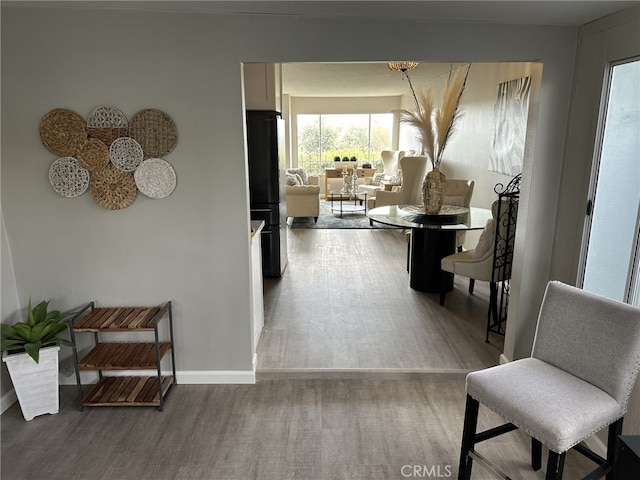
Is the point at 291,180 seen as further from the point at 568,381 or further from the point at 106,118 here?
the point at 568,381

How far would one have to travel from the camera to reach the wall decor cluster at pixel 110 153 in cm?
241

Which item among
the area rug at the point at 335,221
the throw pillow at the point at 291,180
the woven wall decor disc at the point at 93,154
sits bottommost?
the area rug at the point at 335,221

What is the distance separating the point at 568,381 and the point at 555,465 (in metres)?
0.35

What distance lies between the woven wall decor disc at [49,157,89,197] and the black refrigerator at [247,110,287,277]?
217cm

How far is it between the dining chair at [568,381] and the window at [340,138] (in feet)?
30.3

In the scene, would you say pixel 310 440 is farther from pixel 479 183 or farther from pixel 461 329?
pixel 479 183

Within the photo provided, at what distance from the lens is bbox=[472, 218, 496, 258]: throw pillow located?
3471 mm

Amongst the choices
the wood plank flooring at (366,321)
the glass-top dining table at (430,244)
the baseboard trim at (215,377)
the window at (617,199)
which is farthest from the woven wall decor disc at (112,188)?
the window at (617,199)

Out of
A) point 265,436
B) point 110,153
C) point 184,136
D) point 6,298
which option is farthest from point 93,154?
point 265,436

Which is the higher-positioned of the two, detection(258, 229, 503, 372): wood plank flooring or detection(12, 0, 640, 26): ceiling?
detection(12, 0, 640, 26): ceiling

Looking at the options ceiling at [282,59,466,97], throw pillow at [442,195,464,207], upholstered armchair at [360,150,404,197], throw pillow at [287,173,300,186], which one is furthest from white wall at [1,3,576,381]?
upholstered armchair at [360,150,404,197]

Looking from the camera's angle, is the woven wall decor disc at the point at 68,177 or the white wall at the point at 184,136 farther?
the woven wall decor disc at the point at 68,177

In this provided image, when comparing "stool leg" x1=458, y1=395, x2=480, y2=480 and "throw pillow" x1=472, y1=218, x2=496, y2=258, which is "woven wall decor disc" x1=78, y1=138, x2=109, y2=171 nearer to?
"stool leg" x1=458, y1=395, x2=480, y2=480

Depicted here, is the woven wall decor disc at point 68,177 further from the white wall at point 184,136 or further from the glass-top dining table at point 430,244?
the glass-top dining table at point 430,244
